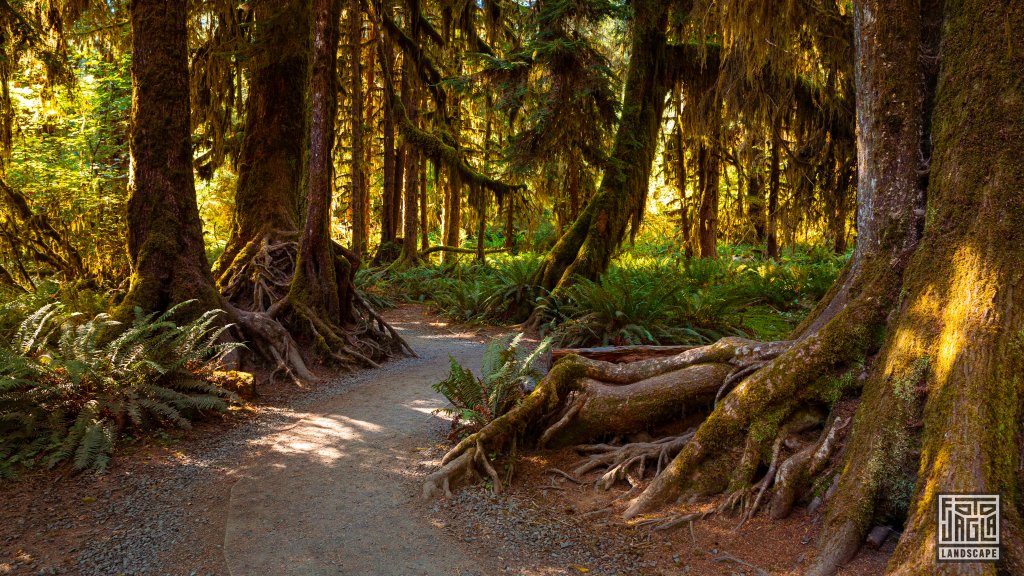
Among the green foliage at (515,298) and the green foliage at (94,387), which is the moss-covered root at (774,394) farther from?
the green foliage at (515,298)

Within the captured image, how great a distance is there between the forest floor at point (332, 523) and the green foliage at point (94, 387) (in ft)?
0.78

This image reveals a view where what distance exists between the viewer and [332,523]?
3850 mm

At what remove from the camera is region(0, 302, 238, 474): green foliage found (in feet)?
14.7

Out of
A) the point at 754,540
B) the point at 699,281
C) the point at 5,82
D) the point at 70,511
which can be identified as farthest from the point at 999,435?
the point at 5,82

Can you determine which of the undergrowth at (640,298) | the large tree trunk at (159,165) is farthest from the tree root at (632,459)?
the large tree trunk at (159,165)

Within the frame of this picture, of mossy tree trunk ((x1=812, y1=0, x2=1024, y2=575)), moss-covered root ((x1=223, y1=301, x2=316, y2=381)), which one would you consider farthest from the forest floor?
moss-covered root ((x1=223, y1=301, x2=316, y2=381))

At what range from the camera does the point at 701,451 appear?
4.15 m

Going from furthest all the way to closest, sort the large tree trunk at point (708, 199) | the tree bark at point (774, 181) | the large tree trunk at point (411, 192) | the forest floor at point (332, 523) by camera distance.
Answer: the large tree trunk at point (411, 192) → the large tree trunk at point (708, 199) → the tree bark at point (774, 181) → the forest floor at point (332, 523)

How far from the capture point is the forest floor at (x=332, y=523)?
11.1 ft

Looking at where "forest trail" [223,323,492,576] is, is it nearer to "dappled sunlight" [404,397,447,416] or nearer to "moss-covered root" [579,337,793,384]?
"dappled sunlight" [404,397,447,416]

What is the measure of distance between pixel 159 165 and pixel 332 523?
4779mm

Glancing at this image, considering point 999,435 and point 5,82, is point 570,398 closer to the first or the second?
point 999,435

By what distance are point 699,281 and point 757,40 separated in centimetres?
733

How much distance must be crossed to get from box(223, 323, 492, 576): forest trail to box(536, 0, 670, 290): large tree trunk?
5.45 metres
